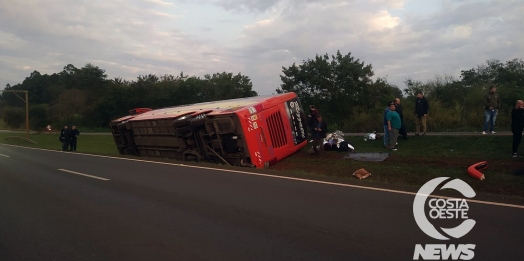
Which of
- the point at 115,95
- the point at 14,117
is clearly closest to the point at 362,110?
the point at 115,95

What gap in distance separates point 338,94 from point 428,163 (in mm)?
16552

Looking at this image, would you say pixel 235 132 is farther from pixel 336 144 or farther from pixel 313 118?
pixel 336 144

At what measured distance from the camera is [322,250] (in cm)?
493

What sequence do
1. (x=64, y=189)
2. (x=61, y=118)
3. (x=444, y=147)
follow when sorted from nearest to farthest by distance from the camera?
(x=64, y=189) < (x=444, y=147) < (x=61, y=118)

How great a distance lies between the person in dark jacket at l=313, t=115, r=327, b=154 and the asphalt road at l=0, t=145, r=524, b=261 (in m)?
5.52

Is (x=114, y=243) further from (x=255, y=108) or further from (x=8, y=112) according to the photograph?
(x=8, y=112)

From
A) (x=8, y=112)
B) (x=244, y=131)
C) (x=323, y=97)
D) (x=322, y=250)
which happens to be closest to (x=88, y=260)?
(x=322, y=250)

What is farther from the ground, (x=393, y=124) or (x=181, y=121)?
(x=181, y=121)

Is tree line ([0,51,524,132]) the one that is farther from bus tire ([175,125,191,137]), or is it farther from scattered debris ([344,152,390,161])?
bus tire ([175,125,191,137])

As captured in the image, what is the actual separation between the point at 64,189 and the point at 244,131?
535cm

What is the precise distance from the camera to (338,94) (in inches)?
1109

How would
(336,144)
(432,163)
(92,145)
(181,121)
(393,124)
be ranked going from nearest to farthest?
(432,163)
(393,124)
(181,121)
(336,144)
(92,145)

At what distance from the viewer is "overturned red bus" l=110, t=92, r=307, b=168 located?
13.0m

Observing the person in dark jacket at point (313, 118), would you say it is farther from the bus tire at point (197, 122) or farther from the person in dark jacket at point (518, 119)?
the person in dark jacket at point (518, 119)
